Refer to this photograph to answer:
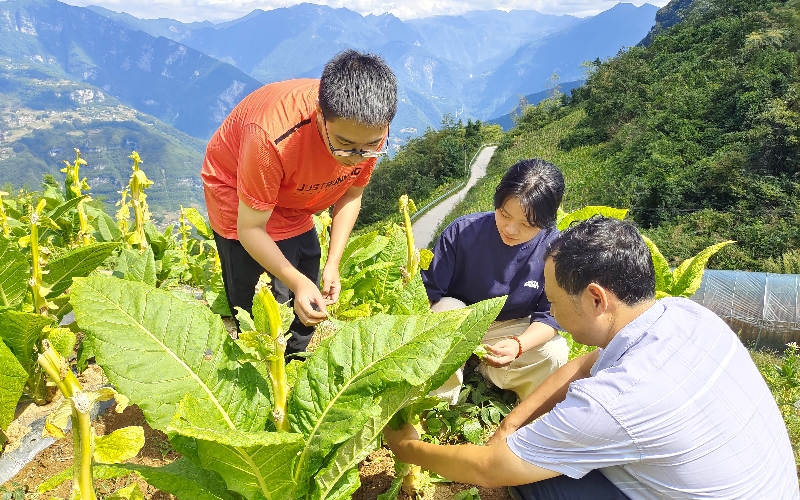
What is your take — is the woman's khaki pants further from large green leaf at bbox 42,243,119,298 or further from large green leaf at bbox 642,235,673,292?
large green leaf at bbox 42,243,119,298

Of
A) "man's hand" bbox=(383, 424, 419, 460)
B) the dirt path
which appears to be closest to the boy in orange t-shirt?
"man's hand" bbox=(383, 424, 419, 460)

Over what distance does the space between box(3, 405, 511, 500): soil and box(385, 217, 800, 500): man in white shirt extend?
0.60 meters

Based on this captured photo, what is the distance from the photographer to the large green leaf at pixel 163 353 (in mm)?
1557

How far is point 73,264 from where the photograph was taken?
2.50 m

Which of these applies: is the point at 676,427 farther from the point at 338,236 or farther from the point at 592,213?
the point at 592,213

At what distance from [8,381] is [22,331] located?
0.27 m

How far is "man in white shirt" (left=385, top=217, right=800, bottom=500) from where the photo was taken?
155cm

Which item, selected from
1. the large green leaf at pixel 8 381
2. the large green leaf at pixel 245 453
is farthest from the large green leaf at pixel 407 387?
the large green leaf at pixel 8 381

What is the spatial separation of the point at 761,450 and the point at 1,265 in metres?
3.15

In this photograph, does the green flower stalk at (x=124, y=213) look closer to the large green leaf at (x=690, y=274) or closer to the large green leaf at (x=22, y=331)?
the large green leaf at (x=22, y=331)

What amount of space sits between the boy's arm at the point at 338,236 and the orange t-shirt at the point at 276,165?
4.6 inches

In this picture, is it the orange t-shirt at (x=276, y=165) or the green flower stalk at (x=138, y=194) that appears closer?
the orange t-shirt at (x=276, y=165)

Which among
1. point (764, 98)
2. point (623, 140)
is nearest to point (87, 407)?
point (764, 98)

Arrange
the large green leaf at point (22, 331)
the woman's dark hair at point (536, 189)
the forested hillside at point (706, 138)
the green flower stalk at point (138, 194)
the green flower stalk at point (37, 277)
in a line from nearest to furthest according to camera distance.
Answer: the large green leaf at point (22, 331)
the green flower stalk at point (37, 277)
the woman's dark hair at point (536, 189)
the green flower stalk at point (138, 194)
the forested hillside at point (706, 138)
